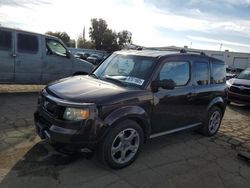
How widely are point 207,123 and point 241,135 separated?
3.99 feet

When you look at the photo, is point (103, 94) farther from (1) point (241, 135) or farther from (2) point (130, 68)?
(1) point (241, 135)

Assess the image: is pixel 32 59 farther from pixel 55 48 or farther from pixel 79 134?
pixel 79 134

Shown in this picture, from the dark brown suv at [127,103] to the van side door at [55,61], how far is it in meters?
4.27

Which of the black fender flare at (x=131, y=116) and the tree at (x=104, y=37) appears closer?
the black fender flare at (x=131, y=116)

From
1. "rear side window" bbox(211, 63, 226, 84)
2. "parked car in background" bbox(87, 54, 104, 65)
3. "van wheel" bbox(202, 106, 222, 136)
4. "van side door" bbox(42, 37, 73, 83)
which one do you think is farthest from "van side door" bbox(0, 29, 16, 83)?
Result: "van wheel" bbox(202, 106, 222, 136)

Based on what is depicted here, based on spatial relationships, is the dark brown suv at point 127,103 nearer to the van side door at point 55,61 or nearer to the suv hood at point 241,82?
the van side door at point 55,61

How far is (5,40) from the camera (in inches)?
321

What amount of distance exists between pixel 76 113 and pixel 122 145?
3.00 feet

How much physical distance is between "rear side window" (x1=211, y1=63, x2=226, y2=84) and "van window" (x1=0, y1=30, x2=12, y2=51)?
19.5 feet

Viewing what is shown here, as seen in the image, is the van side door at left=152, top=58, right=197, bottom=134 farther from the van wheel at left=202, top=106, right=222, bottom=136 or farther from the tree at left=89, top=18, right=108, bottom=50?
the tree at left=89, top=18, right=108, bottom=50

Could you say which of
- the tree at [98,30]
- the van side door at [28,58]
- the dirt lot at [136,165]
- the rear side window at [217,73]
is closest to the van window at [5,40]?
the van side door at [28,58]

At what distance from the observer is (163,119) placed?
15.6ft

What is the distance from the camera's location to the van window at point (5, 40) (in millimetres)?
8109

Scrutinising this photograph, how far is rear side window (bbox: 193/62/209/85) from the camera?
550cm
